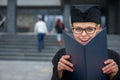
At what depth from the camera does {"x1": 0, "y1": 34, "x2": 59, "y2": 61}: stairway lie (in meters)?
17.2

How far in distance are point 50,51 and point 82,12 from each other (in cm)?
1544

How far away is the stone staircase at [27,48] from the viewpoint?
17250 mm

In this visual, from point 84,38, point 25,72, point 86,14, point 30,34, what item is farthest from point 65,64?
point 30,34

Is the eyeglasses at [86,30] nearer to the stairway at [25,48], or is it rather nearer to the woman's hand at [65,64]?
the woman's hand at [65,64]

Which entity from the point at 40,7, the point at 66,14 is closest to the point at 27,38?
the point at 66,14

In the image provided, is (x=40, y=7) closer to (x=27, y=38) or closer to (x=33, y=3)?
(x=33, y=3)

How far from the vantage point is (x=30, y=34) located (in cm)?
2417

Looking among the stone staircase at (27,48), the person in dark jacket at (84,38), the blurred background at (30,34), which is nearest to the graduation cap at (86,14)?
the person in dark jacket at (84,38)

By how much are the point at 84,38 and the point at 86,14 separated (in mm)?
221

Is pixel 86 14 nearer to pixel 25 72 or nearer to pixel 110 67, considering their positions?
pixel 110 67

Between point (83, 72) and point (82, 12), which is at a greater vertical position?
point (82, 12)

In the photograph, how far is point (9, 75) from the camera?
11320 millimetres

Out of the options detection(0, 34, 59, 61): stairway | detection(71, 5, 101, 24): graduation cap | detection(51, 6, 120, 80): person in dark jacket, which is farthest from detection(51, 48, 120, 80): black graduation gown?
detection(0, 34, 59, 61): stairway

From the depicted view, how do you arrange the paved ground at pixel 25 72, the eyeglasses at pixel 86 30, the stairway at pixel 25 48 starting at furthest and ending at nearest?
the stairway at pixel 25 48 < the paved ground at pixel 25 72 < the eyeglasses at pixel 86 30
